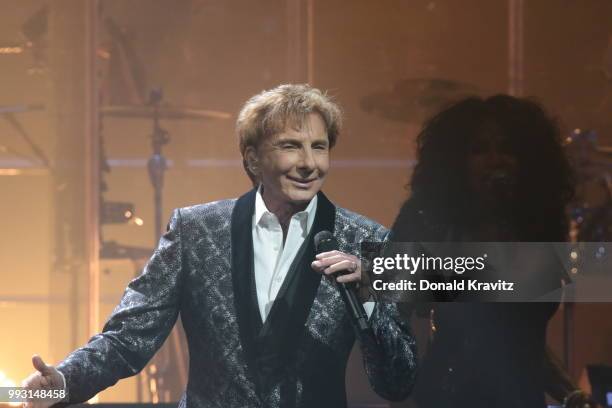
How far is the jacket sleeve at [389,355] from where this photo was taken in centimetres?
174

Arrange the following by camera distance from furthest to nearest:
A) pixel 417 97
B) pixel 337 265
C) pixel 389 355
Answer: pixel 417 97 < pixel 389 355 < pixel 337 265

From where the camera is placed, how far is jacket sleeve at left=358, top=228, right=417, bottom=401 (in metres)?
1.74

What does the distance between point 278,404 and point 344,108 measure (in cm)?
90

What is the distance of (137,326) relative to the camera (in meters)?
1.82

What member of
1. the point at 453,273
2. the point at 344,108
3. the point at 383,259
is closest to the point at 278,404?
the point at 383,259

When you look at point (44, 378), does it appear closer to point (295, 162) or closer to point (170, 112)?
point (295, 162)

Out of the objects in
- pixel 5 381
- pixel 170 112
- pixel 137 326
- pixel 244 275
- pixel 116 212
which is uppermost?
pixel 170 112

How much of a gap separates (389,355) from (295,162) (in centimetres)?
50

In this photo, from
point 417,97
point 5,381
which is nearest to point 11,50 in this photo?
point 5,381

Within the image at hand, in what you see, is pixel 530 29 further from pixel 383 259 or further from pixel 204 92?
pixel 204 92

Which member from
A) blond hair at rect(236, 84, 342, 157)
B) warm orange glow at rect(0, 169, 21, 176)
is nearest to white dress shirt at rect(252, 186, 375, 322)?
blond hair at rect(236, 84, 342, 157)

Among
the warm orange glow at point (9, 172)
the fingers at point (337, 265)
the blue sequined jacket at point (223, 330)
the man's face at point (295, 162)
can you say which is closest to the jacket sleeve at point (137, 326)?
the blue sequined jacket at point (223, 330)

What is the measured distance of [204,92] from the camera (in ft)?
7.88

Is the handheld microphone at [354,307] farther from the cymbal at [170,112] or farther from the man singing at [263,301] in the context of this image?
the cymbal at [170,112]
